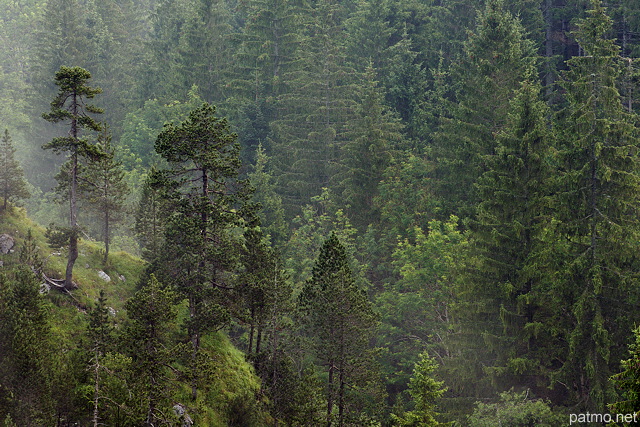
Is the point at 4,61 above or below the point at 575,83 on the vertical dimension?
above

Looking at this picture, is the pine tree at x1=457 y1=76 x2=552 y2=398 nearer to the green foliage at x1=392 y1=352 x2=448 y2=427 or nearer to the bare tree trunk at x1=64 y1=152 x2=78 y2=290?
the green foliage at x1=392 y1=352 x2=448 y2=427

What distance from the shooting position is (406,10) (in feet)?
204

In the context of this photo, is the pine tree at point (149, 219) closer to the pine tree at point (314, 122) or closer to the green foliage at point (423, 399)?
the pine tree at point (314, 122)

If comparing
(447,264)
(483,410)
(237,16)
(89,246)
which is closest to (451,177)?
(447,264)

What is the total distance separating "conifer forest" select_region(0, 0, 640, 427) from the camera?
949 inches

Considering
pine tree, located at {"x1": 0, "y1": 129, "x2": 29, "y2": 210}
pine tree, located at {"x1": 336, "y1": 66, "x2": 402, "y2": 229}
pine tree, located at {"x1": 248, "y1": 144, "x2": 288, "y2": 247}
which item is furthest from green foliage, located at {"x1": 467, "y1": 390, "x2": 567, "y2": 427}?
pine tree, located at {"x1": 0, "y1": 129, "x2": 29, "y2": 210}

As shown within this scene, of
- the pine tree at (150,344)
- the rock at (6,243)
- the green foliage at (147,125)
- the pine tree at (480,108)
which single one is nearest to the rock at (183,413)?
the pine tree at (150,344)

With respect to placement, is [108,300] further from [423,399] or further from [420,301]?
[420,301]

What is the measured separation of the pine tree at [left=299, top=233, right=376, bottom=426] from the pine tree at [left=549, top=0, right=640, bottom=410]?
10.4 m

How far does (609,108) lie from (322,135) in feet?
92.7

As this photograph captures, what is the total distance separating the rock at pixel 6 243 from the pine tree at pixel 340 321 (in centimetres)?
1593

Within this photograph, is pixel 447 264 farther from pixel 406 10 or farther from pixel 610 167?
pixel 406 10

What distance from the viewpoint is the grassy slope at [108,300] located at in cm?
2808

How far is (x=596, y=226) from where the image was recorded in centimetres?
3042
